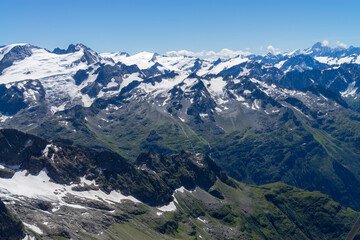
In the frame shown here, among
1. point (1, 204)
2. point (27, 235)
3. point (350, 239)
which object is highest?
point (350, 239)

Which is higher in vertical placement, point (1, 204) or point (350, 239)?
point (350, 239)

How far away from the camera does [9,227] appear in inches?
7505

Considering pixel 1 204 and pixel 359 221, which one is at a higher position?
pixel 359 221

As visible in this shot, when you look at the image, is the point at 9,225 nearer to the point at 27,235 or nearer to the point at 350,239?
the point at 27,235

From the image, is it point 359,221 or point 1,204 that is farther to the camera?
point 1,204

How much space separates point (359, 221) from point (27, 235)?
20551 centimetres

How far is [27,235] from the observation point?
197 meters

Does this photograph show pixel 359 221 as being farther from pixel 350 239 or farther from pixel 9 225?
pixel 9 225

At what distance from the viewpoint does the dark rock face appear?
188000 millimetres

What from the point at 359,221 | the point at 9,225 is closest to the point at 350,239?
the point at 359,221

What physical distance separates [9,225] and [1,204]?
1267 cm

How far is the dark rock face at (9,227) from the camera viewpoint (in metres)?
188

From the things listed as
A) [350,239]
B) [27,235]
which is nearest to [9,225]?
[27,235]

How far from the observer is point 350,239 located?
87.8 ft
